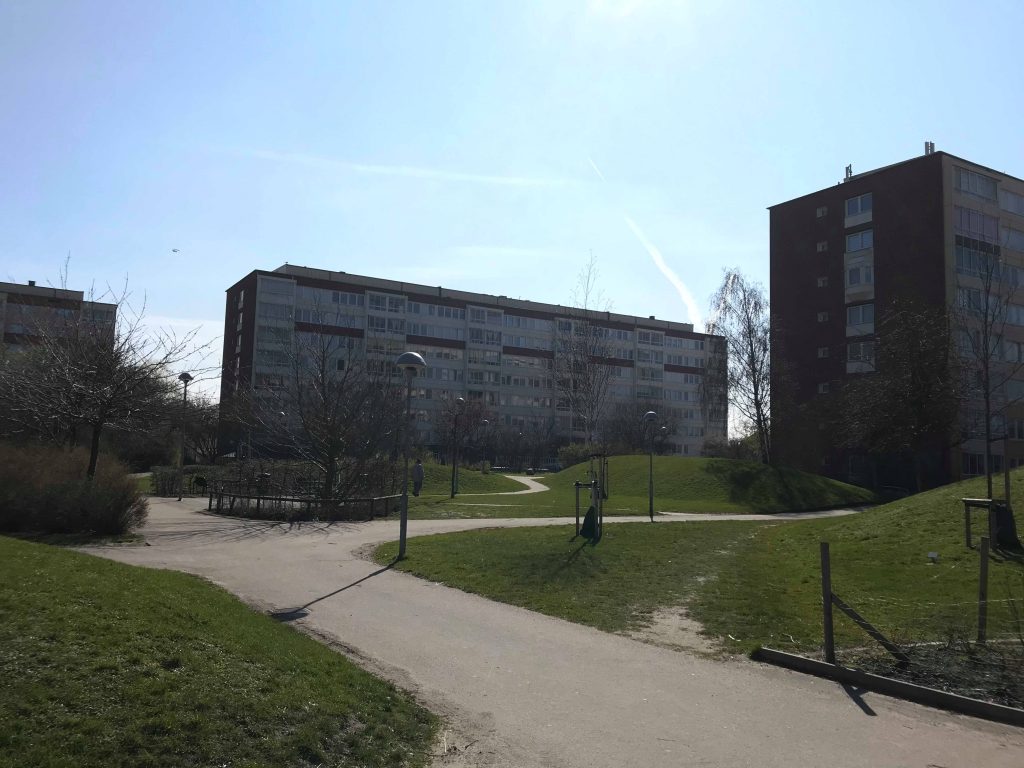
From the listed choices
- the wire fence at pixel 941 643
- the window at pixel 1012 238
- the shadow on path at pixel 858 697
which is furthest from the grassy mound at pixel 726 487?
the shadow on path at pixel 858 697

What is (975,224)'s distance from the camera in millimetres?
56344

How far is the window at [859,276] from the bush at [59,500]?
55.1 meters

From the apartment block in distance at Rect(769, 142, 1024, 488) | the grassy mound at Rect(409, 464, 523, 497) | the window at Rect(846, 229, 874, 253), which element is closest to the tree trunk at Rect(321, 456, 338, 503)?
the grassy mound at Rect(409, 464, 523, 497)

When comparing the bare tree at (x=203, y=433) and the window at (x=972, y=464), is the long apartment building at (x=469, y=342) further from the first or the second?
the window at (x=972, y=464)

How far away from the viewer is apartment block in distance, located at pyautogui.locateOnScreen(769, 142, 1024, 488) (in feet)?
178

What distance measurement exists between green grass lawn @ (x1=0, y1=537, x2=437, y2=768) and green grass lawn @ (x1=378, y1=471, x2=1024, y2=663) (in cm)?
461

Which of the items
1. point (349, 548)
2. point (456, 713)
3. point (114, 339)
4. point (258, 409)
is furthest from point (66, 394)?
point (456, 713)

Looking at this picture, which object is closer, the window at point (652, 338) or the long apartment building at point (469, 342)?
the long apartment building at point (469, 342)

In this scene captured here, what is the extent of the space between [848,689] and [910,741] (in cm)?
133

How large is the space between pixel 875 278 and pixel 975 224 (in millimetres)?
7561

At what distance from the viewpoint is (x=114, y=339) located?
21.9m

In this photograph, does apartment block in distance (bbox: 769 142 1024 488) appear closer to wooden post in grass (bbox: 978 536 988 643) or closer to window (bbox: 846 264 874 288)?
window (bbox: 846 264 874 288)

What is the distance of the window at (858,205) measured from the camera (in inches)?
2334

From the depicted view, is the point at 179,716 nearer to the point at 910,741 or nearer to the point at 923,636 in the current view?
the point at 910,741
